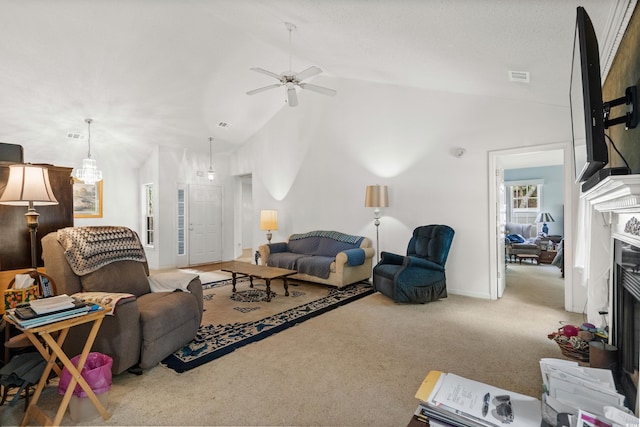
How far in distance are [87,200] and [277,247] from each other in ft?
13.6

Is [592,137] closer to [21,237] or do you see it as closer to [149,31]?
[21,237]

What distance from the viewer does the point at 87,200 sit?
6.78 m

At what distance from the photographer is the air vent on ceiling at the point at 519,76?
116 inches

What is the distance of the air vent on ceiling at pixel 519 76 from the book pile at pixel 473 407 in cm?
281

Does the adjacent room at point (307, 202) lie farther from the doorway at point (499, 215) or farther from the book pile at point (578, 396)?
the book pile at point (578, 396)

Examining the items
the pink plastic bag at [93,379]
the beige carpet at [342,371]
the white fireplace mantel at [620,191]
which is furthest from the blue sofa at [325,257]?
the white fireplace mantel at [620,191]

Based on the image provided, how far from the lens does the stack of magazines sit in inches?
65.4

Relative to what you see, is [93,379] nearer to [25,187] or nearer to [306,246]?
[25,187]

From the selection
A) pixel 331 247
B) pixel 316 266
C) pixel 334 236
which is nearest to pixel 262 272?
pixel 316 266

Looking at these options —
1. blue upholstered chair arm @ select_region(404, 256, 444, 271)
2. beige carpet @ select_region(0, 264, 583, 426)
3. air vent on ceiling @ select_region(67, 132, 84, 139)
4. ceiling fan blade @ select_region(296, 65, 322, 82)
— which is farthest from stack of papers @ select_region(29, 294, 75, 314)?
air vent on ceiling @ select_region(67, 132, 84, 139)

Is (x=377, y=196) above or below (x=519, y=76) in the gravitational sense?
below

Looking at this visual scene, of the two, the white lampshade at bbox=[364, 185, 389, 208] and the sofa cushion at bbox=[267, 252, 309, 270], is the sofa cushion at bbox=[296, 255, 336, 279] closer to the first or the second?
the sofa cushion at bbox=[267, 252, 309, 270]

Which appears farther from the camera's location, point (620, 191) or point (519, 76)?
point (519, 76)

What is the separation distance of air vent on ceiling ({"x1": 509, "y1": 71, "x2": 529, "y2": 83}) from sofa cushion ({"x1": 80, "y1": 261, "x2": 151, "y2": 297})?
3829mm
